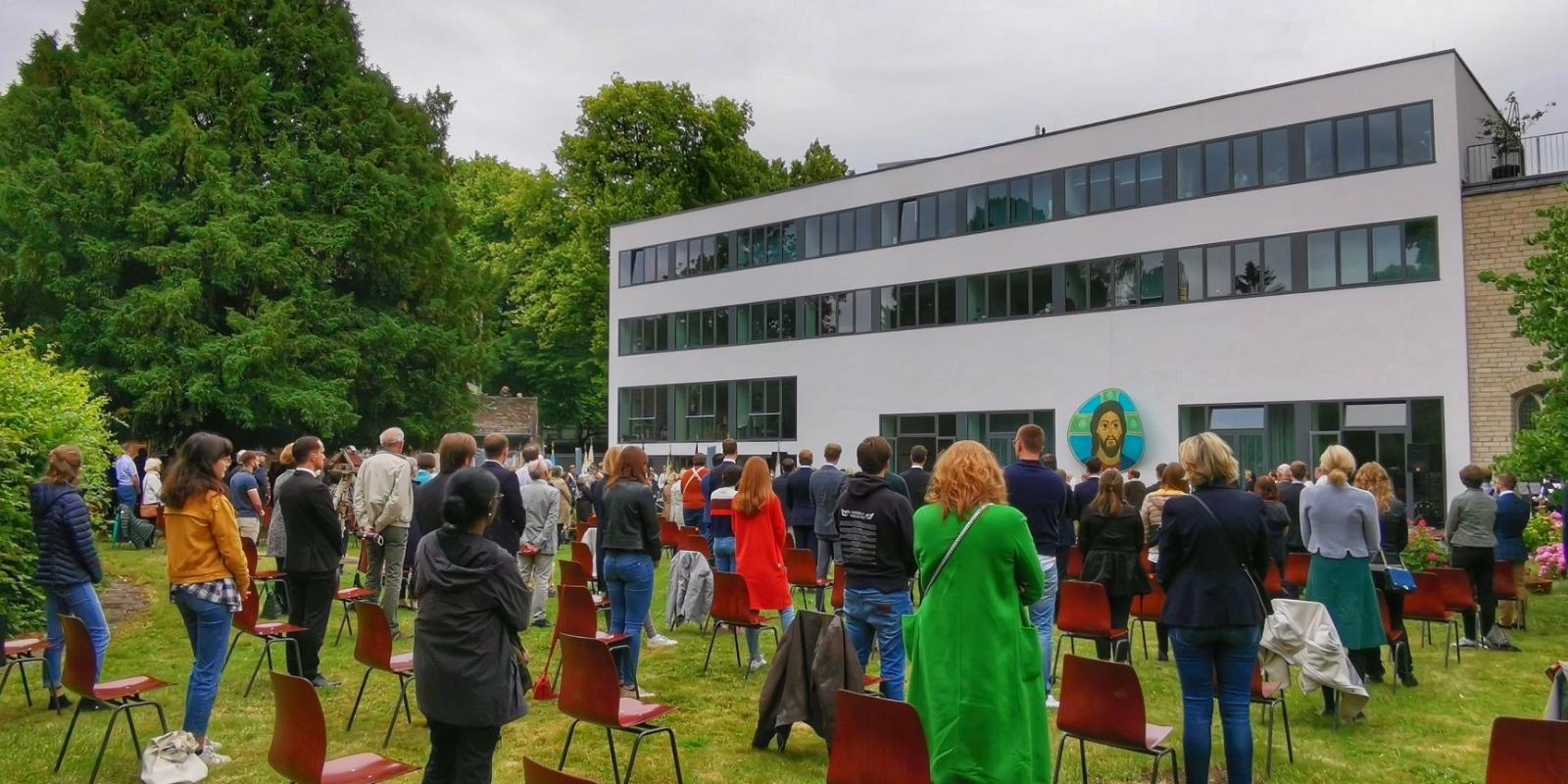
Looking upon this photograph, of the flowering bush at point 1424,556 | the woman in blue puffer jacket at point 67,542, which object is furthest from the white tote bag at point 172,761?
the flowering bush at point 1424,556

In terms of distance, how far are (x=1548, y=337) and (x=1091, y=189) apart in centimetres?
1787

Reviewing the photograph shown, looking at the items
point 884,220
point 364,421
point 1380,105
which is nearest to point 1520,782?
point 1380,105

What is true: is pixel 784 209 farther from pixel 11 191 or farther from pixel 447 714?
pixel 447 714

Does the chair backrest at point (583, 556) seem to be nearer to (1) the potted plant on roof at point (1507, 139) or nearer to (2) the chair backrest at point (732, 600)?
(2) the chair backrest at point (732, 600)

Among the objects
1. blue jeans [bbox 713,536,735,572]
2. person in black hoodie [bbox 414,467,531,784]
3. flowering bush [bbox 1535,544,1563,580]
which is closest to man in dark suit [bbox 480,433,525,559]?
blue jeans [bbox 713,536,735,572]

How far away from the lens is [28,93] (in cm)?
2475

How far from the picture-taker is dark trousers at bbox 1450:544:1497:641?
10.1 metres

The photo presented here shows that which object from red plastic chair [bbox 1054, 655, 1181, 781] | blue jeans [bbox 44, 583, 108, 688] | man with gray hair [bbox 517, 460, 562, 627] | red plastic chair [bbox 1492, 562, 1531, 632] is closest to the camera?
red plastic chair [bbox 1054, 655, 1181, 781]

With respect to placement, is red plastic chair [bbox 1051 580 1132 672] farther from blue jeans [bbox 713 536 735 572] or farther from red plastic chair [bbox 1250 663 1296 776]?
blue jeans [bbox 713 536 735 572]

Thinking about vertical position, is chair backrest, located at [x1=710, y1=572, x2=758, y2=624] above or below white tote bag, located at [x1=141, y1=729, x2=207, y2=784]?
above

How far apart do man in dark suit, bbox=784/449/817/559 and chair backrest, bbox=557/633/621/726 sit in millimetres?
7397

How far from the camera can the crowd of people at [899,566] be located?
4219 millimetres

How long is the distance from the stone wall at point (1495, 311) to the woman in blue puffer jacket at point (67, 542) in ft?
77.0

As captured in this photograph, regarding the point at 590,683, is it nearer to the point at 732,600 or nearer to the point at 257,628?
the point at 732,600
